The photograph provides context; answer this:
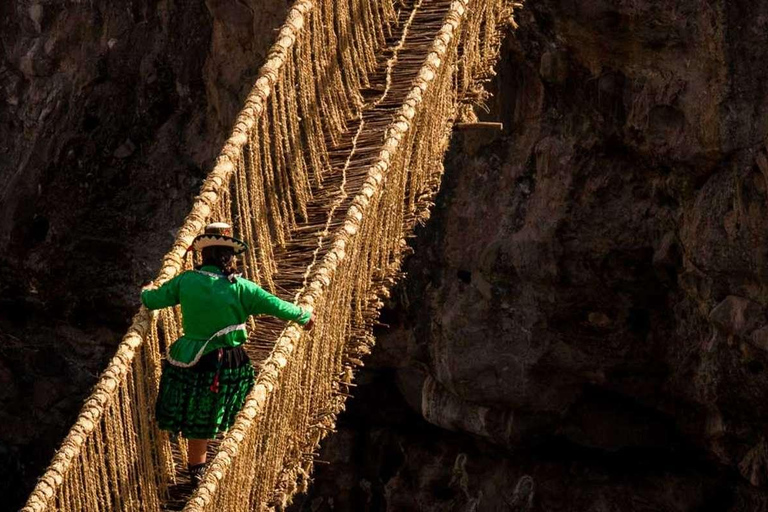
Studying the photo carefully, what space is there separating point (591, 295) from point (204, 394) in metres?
7.65

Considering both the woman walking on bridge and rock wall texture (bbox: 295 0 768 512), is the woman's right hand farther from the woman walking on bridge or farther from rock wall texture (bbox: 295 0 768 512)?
rock wall texture (bbox: 295 0 768 512)

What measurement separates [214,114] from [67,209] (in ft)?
5.96

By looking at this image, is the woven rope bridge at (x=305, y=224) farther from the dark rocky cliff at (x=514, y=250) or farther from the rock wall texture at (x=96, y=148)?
the rock wall texture at (x=96, y=148)

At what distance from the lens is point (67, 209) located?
658 inches

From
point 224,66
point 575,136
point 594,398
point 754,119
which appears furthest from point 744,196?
point 224,66

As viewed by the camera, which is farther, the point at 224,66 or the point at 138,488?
the point at 224,66

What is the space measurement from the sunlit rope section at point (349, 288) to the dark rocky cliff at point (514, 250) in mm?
3471

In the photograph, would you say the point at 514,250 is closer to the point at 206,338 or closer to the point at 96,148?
the point at 96,148

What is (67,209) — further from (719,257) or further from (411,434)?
(719,257)

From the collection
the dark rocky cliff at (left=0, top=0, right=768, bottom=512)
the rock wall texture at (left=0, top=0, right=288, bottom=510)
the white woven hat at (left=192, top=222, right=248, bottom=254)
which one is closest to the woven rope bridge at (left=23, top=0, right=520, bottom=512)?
the white woven hat at (left=192, top=222, right=248, bottom=254)

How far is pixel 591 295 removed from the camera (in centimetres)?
1507

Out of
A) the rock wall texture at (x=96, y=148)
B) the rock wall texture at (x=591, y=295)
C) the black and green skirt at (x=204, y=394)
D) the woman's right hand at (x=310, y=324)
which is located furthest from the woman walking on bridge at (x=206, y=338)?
the rock wall texture at (x=96, y=148)

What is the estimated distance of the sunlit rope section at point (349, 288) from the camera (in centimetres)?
779

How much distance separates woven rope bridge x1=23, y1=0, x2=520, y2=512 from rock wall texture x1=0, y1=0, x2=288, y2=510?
5.46m
